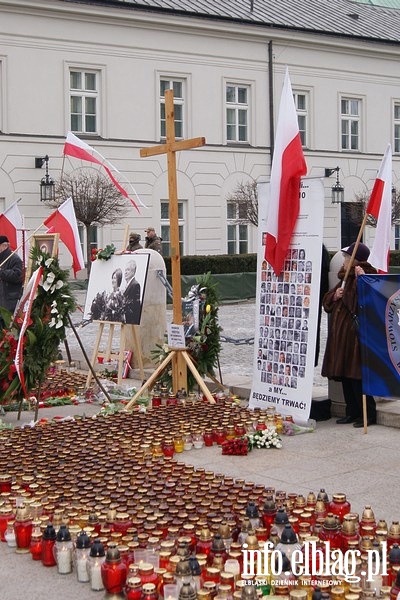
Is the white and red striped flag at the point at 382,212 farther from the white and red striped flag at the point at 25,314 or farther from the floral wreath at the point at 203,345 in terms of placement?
the white and red striped flag at the point at 25,314

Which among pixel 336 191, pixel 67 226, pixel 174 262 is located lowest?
pixel 174 262

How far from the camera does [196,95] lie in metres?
32.4

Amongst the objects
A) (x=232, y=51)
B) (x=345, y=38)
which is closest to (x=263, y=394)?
(x=232, y=51)

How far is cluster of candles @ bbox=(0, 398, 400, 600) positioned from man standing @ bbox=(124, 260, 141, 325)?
11.6ft

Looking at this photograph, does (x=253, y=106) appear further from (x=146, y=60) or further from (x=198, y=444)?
(x=198, y=444)

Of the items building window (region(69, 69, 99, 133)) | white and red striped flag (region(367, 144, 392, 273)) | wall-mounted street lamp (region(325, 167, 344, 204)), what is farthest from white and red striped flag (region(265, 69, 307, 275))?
wall-mounted street lamp (region(325, 167, 344, 204))

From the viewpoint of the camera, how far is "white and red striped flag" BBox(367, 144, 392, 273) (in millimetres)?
9531

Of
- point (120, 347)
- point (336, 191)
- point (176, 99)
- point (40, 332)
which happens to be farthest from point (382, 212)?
point (336, 191)

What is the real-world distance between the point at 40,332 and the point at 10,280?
2.92 m

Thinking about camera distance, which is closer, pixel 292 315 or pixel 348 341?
pixel 348 341

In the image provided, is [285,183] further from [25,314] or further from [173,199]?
[25,314]

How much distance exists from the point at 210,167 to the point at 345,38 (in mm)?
7436

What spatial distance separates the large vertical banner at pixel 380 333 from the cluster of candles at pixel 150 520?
6.71 ft

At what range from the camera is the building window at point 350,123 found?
36969 mm
